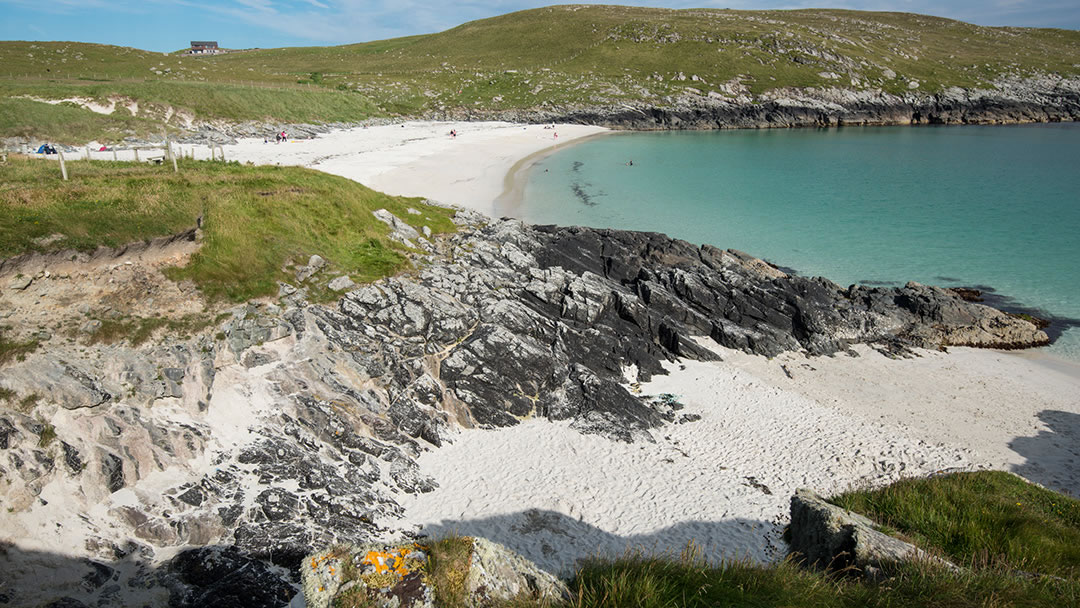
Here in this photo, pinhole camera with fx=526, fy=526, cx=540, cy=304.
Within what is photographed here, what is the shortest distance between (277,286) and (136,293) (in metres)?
4.10

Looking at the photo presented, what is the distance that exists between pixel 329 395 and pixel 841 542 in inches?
564

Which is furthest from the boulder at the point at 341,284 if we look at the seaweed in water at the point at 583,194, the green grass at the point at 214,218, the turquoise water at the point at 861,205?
the seaweed in water at the point at 583,194

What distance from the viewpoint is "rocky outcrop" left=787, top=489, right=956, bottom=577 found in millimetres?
8438

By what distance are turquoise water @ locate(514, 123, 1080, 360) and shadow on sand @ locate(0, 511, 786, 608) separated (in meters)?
27.2

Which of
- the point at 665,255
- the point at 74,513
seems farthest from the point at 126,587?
the point at 665,255

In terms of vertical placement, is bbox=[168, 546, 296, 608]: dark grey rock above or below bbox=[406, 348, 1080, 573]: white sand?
above

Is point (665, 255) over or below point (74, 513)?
over

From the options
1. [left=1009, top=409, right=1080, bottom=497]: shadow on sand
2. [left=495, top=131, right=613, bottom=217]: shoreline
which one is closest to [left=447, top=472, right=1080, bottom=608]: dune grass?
[left=1009, top=409, right=1080, bottom=497]: shadow on sand

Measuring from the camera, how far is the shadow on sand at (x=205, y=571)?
385 inches

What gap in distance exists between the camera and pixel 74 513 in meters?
11.3

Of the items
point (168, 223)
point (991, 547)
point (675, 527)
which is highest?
point (168, 223)

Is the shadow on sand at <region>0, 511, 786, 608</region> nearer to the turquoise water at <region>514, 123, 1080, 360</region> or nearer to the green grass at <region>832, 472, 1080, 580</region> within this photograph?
the green grass at <region>832, 472, 1080, 580</region>

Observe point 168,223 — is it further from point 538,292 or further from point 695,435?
point 695,435

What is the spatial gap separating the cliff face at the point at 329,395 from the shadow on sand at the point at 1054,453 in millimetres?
6542
